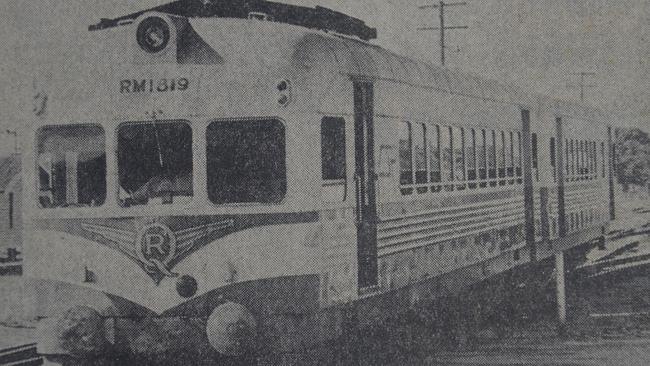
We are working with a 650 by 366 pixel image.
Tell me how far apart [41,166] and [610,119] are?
14120 millimetres

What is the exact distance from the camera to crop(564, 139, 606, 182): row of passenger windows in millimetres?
15172

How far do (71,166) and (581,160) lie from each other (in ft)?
35.7

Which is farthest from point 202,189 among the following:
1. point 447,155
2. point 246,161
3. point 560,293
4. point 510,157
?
point 560,293

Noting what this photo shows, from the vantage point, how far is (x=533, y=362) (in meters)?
9.89

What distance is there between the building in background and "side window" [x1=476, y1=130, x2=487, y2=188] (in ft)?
65.5

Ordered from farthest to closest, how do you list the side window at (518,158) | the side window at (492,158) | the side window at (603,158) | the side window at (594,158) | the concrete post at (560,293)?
the side window at (603,158), the side window at (594,158), the side window at (518,158), the concrete post at (560,293), the side window at (492,158)

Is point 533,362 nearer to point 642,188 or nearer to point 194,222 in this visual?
point 194,222

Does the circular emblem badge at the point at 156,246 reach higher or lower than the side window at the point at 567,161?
lower

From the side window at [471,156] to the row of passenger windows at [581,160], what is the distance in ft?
15.2

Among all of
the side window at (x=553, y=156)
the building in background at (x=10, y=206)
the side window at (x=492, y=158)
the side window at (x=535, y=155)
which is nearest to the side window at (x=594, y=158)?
the side window at (x=553, y=156)

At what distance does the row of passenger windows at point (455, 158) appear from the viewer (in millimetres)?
8883

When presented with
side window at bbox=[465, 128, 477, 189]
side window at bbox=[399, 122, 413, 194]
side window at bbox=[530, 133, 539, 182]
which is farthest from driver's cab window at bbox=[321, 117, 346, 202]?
side window at bbox=[530, 133, 539, 182]

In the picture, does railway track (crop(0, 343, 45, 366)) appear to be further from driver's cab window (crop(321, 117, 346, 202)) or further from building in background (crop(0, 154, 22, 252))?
building in background (crop(0, 154, 22, 252))

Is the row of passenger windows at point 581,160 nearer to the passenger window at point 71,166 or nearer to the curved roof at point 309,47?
the curved roof at point 309,47
